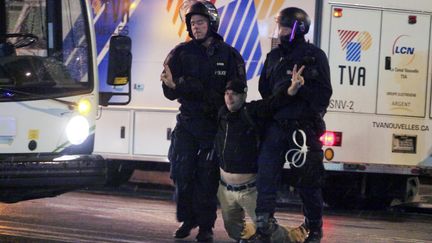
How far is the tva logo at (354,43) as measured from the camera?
9.81 meters

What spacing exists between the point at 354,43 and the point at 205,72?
3.34m

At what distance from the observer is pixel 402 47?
32.4 ft

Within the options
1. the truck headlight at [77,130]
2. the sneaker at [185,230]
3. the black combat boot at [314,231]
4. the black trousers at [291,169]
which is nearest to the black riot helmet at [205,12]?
the black trousers at [291,169]

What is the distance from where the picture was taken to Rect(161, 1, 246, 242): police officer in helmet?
7.01 meters

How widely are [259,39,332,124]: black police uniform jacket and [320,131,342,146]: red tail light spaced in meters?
3.12

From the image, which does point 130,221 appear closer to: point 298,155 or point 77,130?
point 77,130

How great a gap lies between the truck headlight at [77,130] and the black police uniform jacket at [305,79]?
1674 millimetres

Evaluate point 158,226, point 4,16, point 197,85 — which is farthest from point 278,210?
point 4,16

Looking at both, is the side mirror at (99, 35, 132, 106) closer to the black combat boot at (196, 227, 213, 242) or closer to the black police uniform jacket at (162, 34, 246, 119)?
the black police uniform jacket at (162, 34, 246, 119)

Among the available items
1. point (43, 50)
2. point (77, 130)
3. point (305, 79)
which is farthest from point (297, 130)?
point (43, 50)

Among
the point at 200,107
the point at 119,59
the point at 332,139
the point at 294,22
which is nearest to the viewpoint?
the point at 294,22

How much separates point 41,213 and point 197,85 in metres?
2.94

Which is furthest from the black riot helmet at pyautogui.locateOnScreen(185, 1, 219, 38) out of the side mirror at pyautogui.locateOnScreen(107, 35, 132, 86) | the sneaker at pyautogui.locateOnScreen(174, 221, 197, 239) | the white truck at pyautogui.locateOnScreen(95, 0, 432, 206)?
the white truck at pyautogui.locateOnScreen(95, 0, 432, 206)

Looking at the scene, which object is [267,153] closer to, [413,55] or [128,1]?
[413,55]
